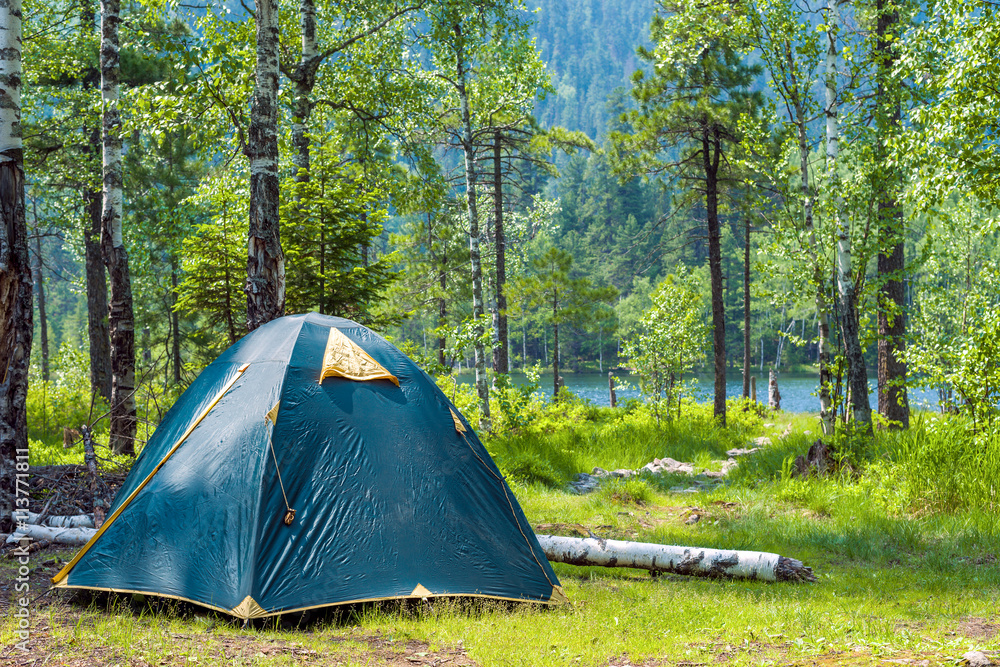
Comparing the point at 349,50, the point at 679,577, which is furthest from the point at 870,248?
the point at 349,50

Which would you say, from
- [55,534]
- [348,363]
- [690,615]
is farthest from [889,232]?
[55,534]

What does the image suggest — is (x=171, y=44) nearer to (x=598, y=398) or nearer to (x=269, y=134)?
(x=269, y=134)

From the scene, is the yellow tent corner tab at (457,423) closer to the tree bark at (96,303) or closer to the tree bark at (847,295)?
the tree bark at (847,295)

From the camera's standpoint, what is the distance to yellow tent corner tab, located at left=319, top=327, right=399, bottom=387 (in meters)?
5.31

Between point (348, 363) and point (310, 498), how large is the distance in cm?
113

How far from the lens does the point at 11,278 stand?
19.1 feet

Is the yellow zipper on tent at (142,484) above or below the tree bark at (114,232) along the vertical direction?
below

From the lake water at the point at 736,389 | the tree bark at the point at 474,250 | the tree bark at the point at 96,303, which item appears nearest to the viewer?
the tree bark at the point at 474,250

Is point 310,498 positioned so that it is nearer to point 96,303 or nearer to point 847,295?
point 847,295

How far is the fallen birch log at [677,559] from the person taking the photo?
555 cm

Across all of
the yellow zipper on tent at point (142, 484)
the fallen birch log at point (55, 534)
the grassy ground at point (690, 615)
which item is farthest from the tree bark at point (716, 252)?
the fallen birch log at point (55, 534)

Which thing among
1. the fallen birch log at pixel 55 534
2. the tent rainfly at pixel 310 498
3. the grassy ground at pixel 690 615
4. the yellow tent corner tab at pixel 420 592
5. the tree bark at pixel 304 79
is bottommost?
the grassy ground at pixel 690 615

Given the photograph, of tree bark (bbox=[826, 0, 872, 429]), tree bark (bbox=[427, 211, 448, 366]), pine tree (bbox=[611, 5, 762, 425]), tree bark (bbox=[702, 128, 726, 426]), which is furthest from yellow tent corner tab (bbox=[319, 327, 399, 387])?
tree bark (bbox=[427, 211, 448, 366])

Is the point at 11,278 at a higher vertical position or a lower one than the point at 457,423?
higher
